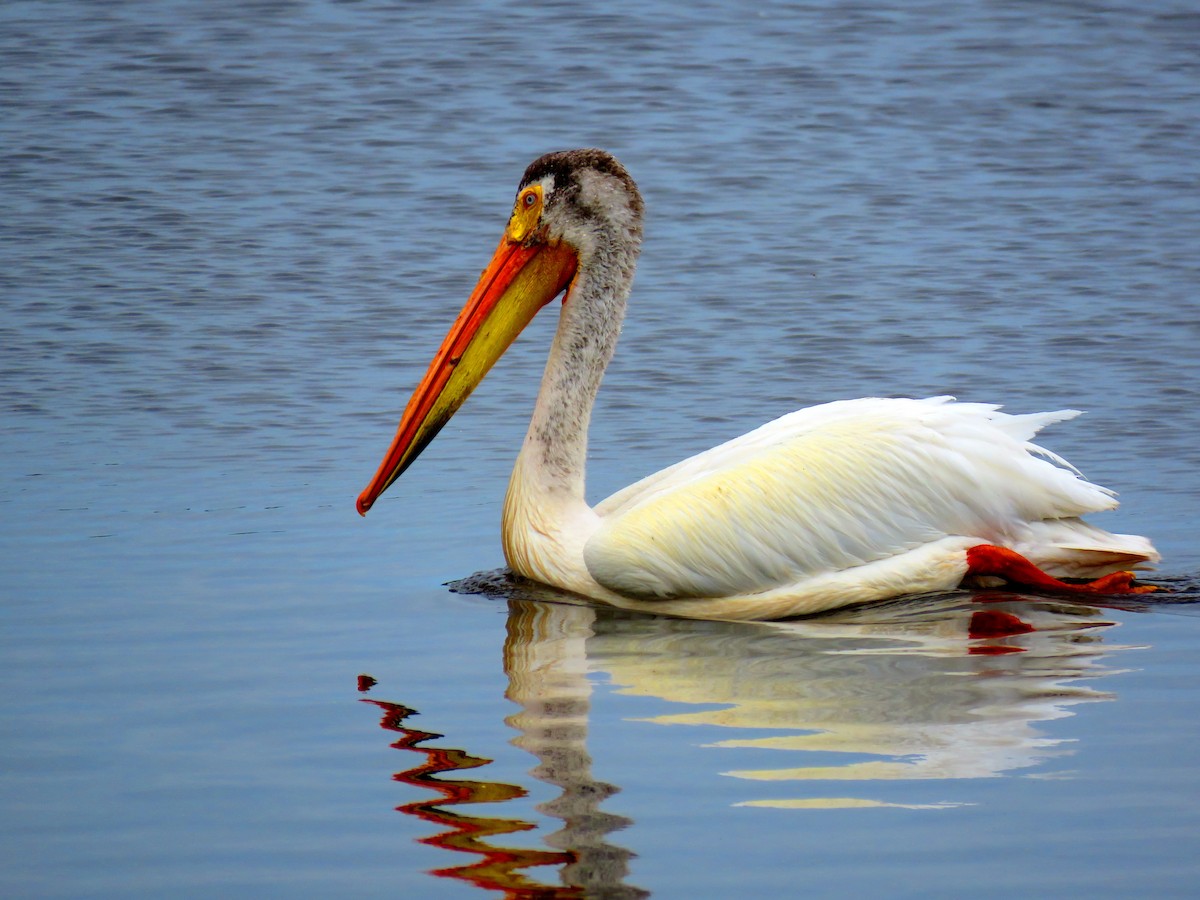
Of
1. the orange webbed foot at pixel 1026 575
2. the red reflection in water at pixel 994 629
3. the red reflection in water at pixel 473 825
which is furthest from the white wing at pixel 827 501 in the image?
the red reflection in water at pixel 473 825

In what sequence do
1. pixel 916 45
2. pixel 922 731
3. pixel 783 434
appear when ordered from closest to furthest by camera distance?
pixel 922 731 < pixel 783 434 < pixel 916 45

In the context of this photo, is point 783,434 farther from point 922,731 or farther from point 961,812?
point 961,812

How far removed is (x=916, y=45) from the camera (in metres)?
15.0

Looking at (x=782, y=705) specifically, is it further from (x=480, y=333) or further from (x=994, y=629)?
(x=480, y=333)

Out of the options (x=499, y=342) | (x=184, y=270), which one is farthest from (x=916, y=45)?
(x=499, y=342)

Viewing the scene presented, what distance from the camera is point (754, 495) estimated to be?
4945mm

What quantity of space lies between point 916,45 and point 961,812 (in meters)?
12.4

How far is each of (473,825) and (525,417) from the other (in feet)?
12.6

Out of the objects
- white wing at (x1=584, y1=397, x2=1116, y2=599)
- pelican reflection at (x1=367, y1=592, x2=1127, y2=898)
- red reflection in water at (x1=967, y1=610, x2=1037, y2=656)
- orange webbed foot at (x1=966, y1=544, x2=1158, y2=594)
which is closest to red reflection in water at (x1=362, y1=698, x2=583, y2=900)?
pelican reflection at (x1=367, y1=592, x2=1127, y2=898)

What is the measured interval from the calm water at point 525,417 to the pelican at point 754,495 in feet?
0.50

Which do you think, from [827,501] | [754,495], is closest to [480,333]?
[754,495]

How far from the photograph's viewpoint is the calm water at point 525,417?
10.9 feet

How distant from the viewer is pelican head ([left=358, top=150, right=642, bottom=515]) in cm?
534

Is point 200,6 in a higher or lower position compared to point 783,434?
higher
